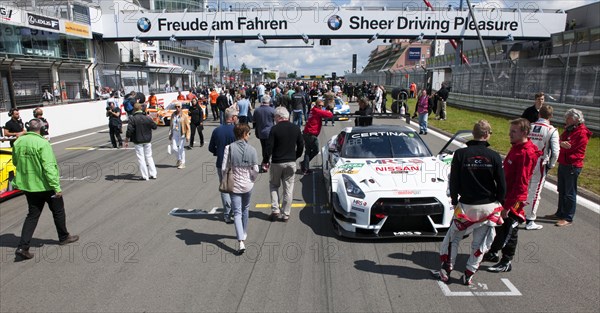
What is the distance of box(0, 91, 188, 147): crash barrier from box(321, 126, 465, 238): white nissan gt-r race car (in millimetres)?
13055

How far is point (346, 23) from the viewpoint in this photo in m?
33.5

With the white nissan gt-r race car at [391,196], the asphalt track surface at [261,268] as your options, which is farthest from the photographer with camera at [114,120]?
the white nissan gt-r race car at [391,196]

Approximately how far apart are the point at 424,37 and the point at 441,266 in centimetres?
3349

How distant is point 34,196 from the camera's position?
4738mm

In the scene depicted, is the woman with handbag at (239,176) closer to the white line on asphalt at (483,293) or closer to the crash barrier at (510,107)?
the white line on asphalt at (483,293)

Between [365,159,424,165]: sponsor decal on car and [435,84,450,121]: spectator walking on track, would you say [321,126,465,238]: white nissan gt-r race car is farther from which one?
[435,84,450,121]: spectator walking on track

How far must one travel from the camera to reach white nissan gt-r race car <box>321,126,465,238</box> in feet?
15.6

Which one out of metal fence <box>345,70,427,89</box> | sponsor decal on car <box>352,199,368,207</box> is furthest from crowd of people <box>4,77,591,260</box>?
metal fence <box>345,70,427,89</box>

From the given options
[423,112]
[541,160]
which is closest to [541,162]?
[541,160]

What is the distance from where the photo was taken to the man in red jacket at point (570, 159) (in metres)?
5.39

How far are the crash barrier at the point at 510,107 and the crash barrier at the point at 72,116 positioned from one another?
64.0ft

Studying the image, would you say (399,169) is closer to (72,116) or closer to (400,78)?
(72,116)

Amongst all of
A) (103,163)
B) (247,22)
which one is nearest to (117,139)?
(103,163)

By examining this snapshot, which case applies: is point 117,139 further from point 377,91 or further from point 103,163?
A: point 377,91
